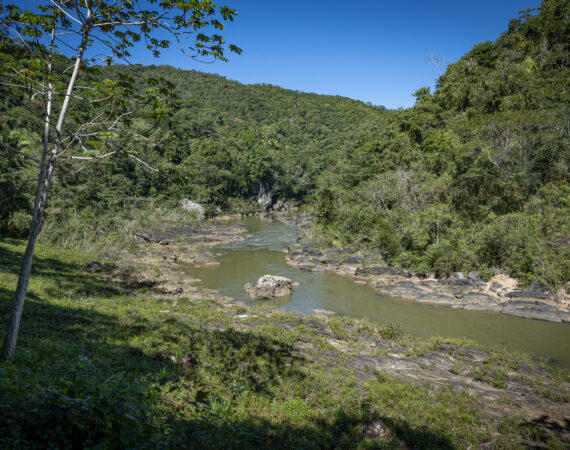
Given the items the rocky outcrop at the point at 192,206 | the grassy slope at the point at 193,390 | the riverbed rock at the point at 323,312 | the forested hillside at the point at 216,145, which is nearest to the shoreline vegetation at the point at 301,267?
the grassy slope at the point at 193,390

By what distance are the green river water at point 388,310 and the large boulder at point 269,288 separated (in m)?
0.38

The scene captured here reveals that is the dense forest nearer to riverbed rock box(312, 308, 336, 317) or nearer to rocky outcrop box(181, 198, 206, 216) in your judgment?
rocky outcrop box(181, 198, 206, 216)

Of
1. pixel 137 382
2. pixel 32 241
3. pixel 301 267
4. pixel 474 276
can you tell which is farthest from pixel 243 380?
pixel 301 267

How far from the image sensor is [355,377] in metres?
7.92

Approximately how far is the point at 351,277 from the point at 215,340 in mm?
14414

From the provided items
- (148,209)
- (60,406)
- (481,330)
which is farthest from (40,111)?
(148,209)

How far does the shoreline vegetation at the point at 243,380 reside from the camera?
3.49 metres

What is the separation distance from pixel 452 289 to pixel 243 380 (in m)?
15.0

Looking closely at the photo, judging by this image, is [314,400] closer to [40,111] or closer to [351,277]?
[40,111]

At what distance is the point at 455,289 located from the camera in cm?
1730

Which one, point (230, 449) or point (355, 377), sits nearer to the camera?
point (230, 449)

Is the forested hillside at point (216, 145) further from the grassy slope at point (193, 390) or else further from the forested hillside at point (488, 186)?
the forested hillside at point (488, 186)

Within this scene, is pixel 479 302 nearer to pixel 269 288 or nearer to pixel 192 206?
pixel 269 288

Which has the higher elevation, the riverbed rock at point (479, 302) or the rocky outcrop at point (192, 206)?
the rocky outcrop at point (192, 206)
